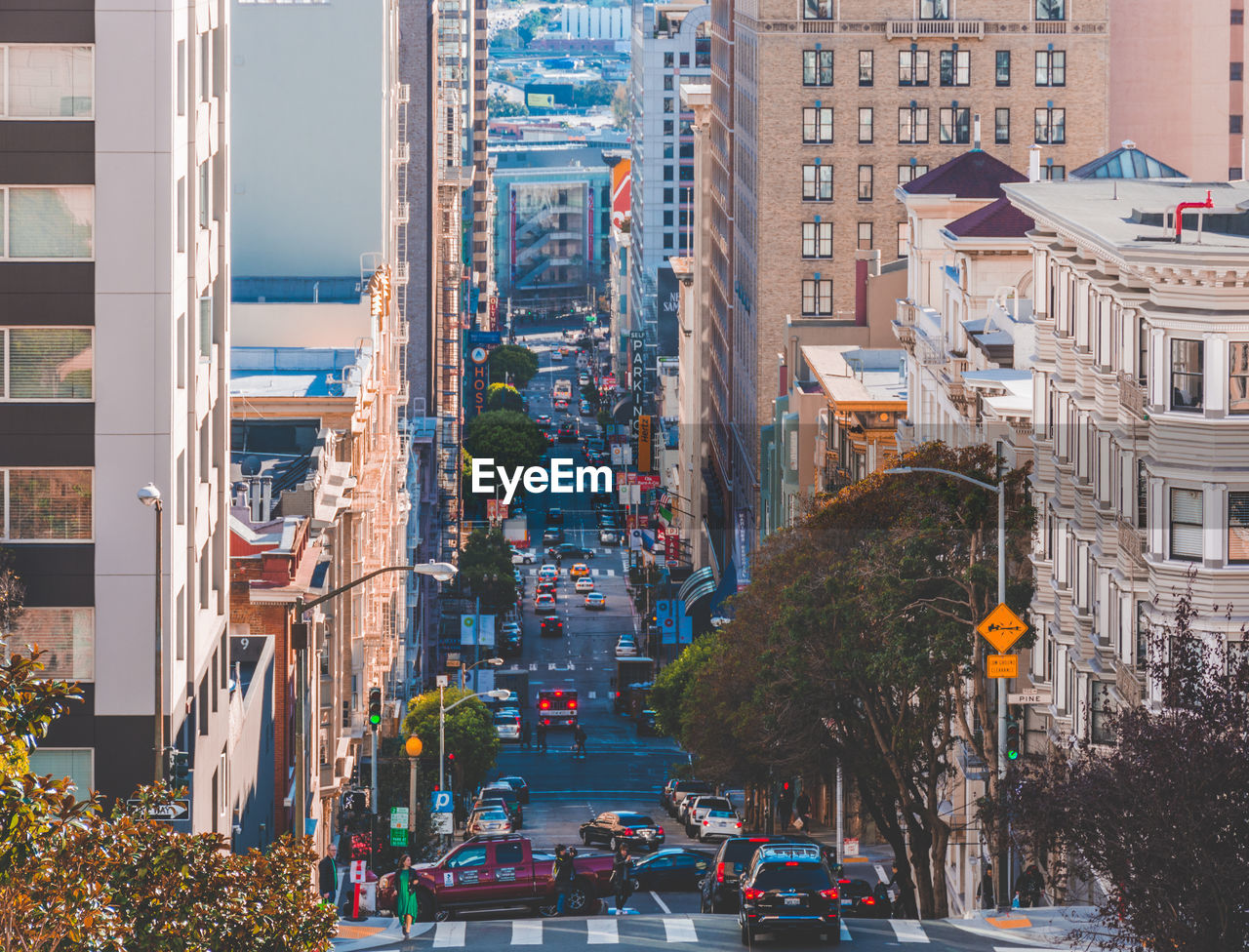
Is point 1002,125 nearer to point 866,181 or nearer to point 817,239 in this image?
point 866,181

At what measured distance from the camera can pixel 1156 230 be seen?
155 feet

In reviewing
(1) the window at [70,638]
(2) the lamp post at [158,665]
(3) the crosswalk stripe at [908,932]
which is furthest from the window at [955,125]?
(2) the lamp post at [158,665]

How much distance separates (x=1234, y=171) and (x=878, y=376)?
2255 inches

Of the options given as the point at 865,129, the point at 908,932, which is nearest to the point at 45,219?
the point at 908,932

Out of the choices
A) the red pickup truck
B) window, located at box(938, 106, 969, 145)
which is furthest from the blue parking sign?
window, located at box(938, 106, 969, 145)

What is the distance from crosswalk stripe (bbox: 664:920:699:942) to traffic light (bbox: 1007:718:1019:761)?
10430 mm

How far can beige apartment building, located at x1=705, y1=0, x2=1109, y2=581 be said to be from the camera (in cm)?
11850

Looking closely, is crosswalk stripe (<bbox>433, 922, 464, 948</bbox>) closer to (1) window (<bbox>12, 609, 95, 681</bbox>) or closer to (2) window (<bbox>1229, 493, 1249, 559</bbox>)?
(1) window (<bbox>12, 609, 95, 681</bbox>)

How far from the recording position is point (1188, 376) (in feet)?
146

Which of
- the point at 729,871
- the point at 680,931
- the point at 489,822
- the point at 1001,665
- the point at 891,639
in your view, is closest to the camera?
the point at 680,931

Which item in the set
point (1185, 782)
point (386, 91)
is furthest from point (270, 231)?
point (1185, 782)

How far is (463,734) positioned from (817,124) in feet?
137

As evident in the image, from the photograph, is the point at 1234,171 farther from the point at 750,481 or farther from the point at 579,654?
the point at 579,654

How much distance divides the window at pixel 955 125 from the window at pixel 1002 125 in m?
1.66
